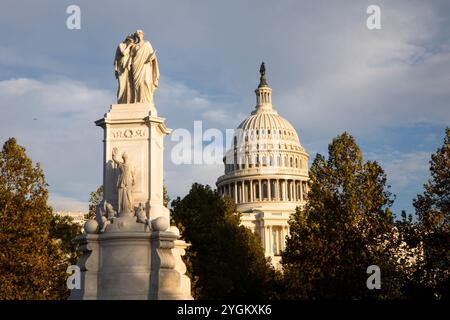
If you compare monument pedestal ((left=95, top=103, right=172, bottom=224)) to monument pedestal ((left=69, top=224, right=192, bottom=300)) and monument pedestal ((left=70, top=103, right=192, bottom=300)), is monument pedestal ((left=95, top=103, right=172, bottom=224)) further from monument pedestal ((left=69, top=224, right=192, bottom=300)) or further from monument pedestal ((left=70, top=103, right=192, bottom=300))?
monument pedestal ((left=69, top=224, right=192, bottom=300))

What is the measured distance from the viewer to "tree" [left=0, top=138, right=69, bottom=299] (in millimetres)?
39750

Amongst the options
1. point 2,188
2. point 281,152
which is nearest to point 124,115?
point 2,188

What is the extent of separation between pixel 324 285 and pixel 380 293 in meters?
3.66

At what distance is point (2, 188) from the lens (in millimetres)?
41312

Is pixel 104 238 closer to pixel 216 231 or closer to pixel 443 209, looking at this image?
pixel 443 209

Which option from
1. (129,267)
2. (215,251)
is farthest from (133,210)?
(215,251)

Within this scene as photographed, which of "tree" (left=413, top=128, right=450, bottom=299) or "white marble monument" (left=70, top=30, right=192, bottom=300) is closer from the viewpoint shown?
"white marble monument" (left=70, top=30, right=192, bottom=300)

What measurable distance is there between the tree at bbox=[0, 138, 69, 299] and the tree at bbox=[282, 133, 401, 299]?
1705cm

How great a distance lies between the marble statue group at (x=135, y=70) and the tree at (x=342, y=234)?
19.7 m

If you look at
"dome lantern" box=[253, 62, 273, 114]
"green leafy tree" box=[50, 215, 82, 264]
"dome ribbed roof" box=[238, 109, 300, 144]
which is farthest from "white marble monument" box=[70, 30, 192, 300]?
"dome lantern" box=[253, 62, 273, 114]

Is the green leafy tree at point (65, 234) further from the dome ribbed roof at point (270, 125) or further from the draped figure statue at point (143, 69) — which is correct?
the dome ribbed roof at point (270, 125)

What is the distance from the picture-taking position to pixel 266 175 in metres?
150

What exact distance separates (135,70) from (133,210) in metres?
6.18

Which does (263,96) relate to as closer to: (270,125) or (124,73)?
(270,125)
